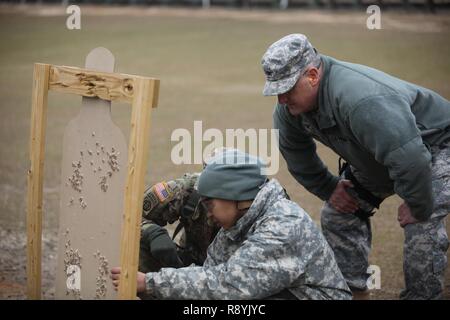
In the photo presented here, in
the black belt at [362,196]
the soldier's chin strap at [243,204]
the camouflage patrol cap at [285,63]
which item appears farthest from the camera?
the black belt at [362,196]

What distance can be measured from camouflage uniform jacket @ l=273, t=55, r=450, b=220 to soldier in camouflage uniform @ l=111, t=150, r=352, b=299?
2.01 ft

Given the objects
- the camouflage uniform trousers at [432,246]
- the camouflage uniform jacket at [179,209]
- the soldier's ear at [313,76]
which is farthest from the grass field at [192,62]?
the soldier's ear at [313,76]

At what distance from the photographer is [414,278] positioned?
4910 millimetres

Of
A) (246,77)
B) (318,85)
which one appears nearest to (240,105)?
(246,77)

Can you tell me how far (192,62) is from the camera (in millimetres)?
21766

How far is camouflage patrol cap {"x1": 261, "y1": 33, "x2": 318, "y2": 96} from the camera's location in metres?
4.65

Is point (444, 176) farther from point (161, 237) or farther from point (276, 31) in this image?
point (276, 31)

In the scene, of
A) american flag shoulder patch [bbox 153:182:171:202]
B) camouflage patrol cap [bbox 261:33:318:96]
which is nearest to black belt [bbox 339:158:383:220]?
camouflage patrol cap [bbox 261:33:318:96]

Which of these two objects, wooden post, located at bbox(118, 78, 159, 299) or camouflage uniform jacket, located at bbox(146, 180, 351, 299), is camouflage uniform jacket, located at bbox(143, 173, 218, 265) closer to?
camouflage uniform jacket, located at bbox(146, 180, 351, 299)

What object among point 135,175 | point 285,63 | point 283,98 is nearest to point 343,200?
point 283,98

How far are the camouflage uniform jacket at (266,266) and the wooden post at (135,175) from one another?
6.2 inches

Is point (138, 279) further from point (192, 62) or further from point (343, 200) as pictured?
point (192, 62)

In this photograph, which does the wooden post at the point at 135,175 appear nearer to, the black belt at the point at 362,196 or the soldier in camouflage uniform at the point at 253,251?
the soldier in camouflage uniform at the point at 253,251

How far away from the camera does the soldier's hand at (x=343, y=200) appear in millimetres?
5527
